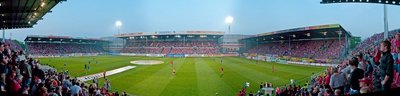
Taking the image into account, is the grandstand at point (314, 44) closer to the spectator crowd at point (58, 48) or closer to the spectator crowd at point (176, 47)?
the spectator crowd at point (176, 47)

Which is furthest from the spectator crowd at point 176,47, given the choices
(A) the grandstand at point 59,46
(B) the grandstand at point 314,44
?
(B) the grandstand at point 314,44

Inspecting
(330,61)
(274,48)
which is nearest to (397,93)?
(330,61)

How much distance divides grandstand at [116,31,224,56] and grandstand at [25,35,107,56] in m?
11.9

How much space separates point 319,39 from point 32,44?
71118 mm

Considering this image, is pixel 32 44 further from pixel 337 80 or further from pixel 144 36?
pixel 337 80

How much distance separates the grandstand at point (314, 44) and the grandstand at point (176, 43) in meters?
24.7

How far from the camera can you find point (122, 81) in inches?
953

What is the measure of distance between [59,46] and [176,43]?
115ft

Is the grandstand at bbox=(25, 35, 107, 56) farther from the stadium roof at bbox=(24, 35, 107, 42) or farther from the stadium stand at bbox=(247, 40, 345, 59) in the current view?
the stadium stand at bbox=(247, 40, 345, 59)

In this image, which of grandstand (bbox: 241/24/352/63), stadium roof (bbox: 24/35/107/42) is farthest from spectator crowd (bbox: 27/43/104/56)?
grandstand (bbox: 241/24/352/63)

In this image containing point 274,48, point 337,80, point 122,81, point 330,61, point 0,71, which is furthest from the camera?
point 274,48

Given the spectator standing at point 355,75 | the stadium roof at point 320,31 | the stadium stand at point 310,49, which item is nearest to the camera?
the spectator standing at point 355,75

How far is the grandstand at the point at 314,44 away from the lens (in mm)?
37656

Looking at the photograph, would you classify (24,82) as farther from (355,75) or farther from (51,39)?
(51,39)
